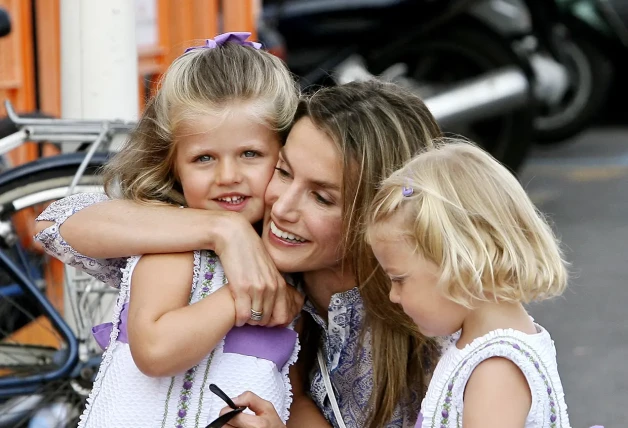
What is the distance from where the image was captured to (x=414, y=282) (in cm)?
189

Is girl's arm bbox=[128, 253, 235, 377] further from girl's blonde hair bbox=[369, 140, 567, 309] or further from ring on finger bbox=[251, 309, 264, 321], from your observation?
girl's blonde hair bbox=[369, 140, 567, 309]

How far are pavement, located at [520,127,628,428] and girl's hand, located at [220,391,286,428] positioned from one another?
176 cm

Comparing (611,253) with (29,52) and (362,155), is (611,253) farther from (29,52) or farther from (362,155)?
(362,155)

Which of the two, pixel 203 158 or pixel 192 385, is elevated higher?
pixel 203 158

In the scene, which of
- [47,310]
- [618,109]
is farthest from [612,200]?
[47,310]

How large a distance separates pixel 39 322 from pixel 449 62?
150 inches

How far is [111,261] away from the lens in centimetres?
234

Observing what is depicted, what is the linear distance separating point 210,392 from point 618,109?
26.1 ft

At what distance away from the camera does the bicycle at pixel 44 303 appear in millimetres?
2695

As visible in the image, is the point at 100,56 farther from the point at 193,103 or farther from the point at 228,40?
the point at 193,103

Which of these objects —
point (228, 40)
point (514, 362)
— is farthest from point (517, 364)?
point (228, 40)

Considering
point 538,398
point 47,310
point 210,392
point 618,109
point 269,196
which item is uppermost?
point 269,196

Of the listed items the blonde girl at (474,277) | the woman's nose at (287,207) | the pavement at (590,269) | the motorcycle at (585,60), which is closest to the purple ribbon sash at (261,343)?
the woman's nose at (287,207)

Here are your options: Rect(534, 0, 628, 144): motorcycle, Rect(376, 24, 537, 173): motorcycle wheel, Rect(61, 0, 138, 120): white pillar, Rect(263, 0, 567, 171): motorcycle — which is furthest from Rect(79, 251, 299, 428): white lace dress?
Rect(534, 0, 628, 144): motorcycle
